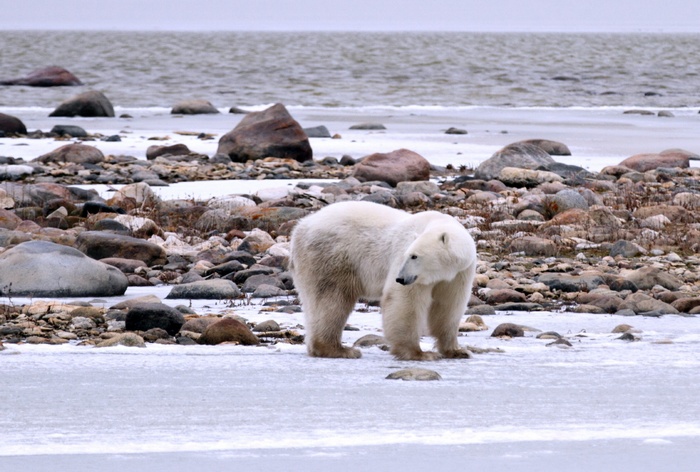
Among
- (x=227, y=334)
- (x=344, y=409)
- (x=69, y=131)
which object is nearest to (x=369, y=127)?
(x=69, y=131)

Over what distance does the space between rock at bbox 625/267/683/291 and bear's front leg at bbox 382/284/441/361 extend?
2784mm

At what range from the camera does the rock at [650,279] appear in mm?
7355

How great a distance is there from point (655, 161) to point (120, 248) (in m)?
8.91

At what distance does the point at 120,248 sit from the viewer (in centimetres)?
828

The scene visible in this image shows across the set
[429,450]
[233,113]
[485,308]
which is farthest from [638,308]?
[233,113]

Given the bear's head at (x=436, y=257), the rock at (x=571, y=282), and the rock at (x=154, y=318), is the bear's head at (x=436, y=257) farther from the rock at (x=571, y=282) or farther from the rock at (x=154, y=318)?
the rock at (x=571, y=282)

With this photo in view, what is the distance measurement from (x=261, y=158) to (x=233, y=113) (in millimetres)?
11071

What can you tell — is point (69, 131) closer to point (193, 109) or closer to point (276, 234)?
point (193, 109)

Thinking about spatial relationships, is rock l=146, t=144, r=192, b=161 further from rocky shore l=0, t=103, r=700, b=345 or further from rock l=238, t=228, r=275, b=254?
rock l=238, t=228, r=275, b=254

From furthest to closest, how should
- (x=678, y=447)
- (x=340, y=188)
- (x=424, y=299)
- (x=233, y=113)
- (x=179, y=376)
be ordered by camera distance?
(x=233, y=113) < (x=340, y=188) < (x=424, y=299) < (x=179, y=376) < (x=678, y=447)

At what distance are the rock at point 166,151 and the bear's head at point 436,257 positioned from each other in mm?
11156

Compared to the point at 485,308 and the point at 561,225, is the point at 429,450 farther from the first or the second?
the point at 561,225

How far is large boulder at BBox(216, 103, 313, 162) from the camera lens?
50.8ft

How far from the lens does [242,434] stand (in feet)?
11.6
